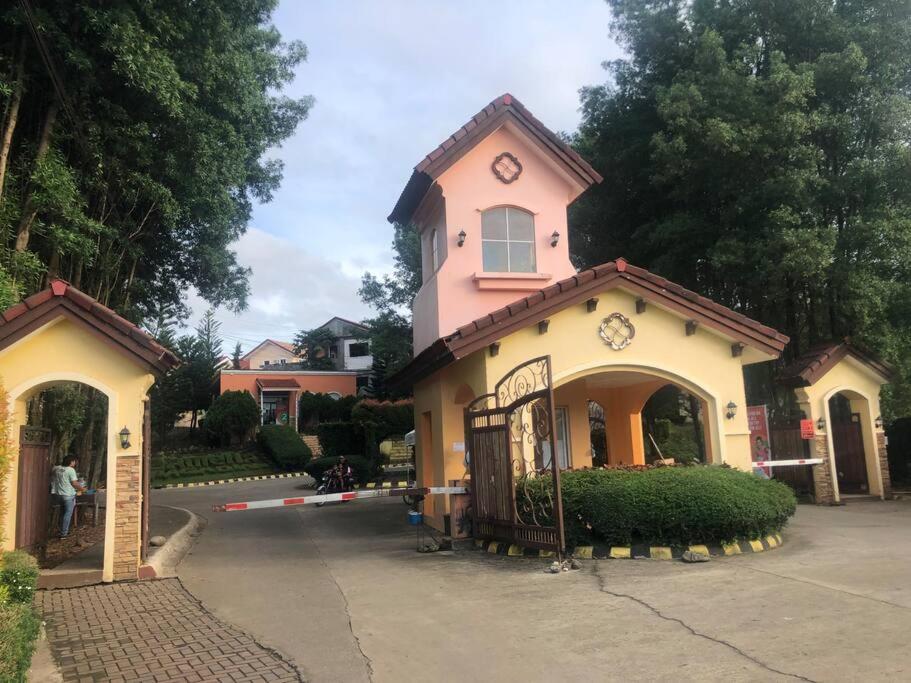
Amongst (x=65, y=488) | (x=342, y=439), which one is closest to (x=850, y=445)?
(x=65, y=488)

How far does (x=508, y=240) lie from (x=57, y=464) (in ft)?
33.1

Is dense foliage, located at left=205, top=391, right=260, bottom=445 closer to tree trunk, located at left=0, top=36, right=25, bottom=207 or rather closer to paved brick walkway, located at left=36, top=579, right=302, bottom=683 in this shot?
tree trunk, located at left=0, top=36, right=25, bottom=207

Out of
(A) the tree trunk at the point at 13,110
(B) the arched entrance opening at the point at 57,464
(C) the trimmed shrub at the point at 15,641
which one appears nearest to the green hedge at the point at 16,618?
(C) the trimmed shrub at the point at 15,641

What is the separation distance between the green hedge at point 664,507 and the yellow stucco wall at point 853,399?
20.9 feet

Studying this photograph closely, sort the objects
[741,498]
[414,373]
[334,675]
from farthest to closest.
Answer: [414,373] → [741,498] → [334,675]

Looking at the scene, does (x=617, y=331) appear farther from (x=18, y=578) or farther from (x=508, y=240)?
(x=18, y=578)

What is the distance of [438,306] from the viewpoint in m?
14.2

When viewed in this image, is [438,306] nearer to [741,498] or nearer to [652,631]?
[741,498]

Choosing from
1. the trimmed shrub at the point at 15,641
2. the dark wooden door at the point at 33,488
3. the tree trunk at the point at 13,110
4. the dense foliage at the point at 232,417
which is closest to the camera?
the trimmed shrub at the point at 15,641

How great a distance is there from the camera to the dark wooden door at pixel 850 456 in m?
16.7

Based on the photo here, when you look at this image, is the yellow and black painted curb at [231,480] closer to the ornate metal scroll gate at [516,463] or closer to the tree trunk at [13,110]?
the tree trunk at [13,110]

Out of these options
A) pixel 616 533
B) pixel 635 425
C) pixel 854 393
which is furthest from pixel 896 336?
pixel 616 533

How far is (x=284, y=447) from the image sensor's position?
112 feet

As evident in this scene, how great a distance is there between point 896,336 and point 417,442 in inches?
440
